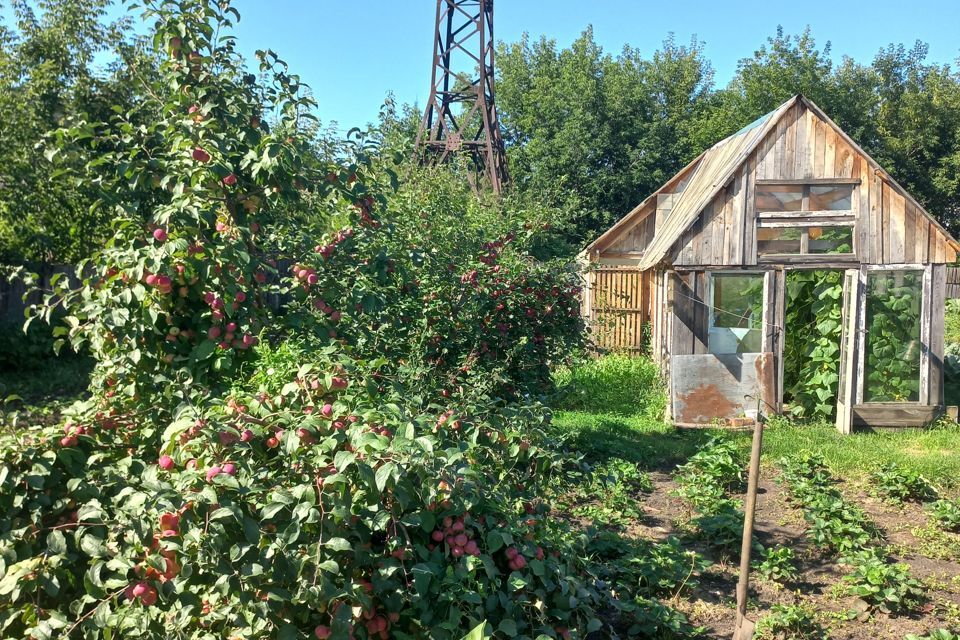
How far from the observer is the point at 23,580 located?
2242 millimetres

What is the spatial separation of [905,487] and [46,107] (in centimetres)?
1208

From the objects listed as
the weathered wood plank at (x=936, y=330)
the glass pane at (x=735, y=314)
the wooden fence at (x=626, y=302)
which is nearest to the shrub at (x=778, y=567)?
the glass pane at (x=735, y=314)

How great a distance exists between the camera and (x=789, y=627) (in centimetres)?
396

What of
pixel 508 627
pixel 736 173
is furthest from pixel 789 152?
pixel 508 627

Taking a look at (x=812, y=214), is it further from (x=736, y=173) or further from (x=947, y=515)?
(x=947, y=515)

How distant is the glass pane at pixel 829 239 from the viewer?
335 inches

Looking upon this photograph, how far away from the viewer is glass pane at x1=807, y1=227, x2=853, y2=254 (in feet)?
27.9

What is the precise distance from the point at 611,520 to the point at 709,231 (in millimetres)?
4176

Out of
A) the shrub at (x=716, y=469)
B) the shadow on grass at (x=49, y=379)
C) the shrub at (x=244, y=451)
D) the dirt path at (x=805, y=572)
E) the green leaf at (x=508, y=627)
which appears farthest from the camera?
the shadow on grass at (x=49, y=379)

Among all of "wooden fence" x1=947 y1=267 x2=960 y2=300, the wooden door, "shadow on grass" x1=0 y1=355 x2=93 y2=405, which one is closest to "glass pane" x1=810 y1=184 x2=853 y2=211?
the wooden door

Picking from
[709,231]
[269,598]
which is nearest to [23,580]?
[269,598]

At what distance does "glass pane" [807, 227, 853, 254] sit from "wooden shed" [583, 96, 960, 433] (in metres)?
0.01

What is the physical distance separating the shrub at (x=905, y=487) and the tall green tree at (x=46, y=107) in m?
10.3

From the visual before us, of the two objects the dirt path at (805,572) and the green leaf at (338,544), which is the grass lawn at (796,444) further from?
the green leaf at (338,544)
